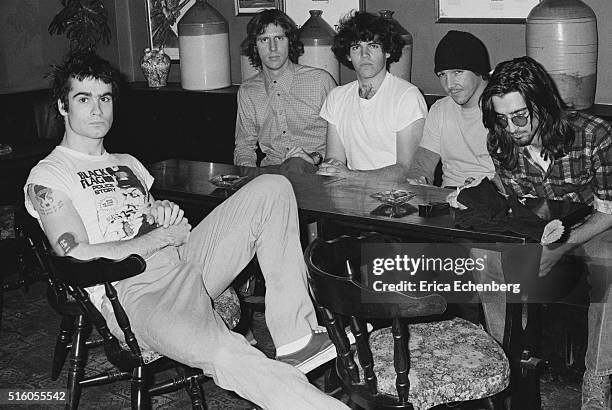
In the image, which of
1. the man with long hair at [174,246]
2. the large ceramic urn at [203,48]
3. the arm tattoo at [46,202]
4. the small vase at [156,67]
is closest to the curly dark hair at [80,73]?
the man with long hair at [174,246]

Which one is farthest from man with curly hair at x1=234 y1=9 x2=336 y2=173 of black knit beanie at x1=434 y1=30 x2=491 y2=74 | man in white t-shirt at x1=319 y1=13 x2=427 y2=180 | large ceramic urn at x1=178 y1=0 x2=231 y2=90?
black knit beanie at x1=434 y1=30 x2=491 y2=74

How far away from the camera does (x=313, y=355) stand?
2.37 m

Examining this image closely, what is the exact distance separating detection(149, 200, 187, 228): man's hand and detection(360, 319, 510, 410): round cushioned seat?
2.44 feet

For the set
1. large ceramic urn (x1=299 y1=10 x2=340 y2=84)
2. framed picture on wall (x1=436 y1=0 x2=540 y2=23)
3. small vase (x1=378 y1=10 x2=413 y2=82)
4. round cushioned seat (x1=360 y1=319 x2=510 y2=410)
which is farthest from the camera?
large ceramic urn (x1=299 y1=10 x2=340 y2=84)

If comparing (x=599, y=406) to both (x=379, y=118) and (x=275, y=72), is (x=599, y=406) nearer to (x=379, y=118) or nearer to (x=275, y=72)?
(x=379, y=118)

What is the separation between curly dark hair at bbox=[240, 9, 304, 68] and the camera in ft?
14.1

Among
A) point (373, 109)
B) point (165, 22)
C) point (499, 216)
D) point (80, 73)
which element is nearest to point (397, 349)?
point (499, 216)

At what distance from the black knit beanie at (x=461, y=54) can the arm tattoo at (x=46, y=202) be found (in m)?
1.72

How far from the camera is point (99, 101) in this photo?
2740 mm

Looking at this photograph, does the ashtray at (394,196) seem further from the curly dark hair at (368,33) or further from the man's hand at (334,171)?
the curly dark hair at (368,33)

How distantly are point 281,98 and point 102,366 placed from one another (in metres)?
1.65

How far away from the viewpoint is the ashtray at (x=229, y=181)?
3163 mm

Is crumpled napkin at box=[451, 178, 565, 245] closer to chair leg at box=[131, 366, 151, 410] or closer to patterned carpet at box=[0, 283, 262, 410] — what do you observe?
patterned carpet at box=[0, 283, 262, 410]

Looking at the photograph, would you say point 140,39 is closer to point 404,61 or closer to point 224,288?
point 404,61
